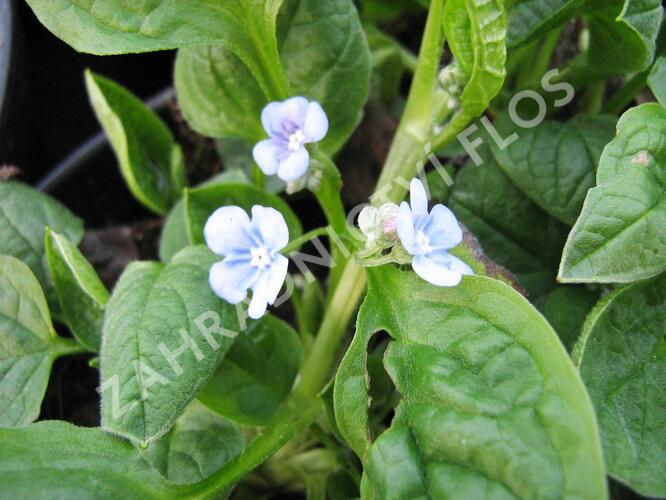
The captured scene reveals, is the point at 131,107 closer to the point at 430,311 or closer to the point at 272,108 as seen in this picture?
A: the point at 272,108

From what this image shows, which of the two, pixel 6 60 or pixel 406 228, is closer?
pixel 406 228

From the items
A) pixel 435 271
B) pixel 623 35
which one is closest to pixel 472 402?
pixel 435 271

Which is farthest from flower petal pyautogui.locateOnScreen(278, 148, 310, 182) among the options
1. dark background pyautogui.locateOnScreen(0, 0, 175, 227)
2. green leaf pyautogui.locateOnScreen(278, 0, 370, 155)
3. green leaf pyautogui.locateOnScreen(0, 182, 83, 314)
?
dark background pyautogui.locateOnScreen(0, 0, 175, 227)

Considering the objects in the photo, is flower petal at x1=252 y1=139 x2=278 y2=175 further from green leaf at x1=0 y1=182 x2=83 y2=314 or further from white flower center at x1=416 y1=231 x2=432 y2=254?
green leaf at x1=0 y1=182 x2=83 y2=314

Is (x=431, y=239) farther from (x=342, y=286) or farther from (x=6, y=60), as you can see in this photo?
(x=6, y=60)

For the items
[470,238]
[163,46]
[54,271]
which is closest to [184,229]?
[54,271]

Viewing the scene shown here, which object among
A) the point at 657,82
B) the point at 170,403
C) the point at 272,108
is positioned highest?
the point at 272,108
